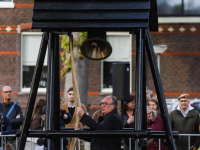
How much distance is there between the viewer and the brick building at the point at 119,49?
22.1 metres

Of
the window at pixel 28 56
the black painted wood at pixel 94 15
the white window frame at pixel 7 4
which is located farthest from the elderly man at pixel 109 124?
the white window frame at pixel 7 4

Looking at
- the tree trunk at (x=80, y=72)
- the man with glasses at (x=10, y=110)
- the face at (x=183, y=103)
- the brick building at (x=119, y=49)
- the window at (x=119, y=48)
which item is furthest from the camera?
the window at (x=119, y=48)

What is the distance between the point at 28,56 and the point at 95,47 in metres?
16.3

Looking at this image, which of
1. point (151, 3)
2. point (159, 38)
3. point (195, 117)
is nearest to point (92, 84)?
point (159, 38)

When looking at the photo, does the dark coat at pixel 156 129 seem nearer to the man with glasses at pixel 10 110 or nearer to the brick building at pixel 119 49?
the man with glasses at pixel 10 110

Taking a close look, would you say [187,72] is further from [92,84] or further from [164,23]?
[92,84]

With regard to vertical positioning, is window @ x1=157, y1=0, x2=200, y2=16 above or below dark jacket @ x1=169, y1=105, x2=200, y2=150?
above

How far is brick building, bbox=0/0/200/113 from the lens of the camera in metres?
22.1

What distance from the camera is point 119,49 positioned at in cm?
2234

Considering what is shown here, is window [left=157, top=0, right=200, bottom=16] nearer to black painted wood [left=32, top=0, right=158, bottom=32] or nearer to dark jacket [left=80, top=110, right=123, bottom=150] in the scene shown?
dark jacket [left=80, top=110, right=123, bottom=150]

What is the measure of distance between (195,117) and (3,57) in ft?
41.4

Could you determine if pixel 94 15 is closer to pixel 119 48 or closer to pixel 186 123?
pixel 186 123

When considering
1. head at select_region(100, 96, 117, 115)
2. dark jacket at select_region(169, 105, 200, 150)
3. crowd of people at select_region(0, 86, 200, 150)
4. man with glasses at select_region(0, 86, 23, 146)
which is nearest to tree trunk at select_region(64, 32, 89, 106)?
man with glasses at select_region(0, 86, 23, 146)

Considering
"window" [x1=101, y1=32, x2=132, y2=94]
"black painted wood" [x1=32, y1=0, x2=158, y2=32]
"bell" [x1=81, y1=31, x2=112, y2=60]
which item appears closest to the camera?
"black painted wood" [x1=32, y1=0, x2=158, y2=32]
